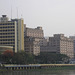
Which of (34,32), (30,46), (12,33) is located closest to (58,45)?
(34,32)

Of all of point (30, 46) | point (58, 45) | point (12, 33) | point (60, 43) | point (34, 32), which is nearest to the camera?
point (12, 33)

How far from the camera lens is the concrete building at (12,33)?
373 ft

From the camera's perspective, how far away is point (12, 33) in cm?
11406

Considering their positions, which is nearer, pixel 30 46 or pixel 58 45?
pixel 30 46

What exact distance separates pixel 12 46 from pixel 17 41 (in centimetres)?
335

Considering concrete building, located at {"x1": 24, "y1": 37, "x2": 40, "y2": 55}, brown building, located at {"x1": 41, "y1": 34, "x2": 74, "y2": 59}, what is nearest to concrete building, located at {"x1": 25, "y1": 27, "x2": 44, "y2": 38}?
brown building, located at {"x1": 41, "y1": 34, "x2": 74, "y2": 59}

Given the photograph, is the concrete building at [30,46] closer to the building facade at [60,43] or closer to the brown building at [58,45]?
the brown building at [58,45]

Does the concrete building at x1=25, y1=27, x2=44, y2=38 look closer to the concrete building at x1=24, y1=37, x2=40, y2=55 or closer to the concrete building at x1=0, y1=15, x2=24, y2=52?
the concrete building at x1=24, y1=37, x2=40, y2=55

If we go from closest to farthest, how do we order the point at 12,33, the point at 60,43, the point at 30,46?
the point at 12,33 → the point at 30,46 → the point at 60,43

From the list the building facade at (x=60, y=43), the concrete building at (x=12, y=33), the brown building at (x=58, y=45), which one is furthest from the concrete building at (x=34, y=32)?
the concrete building at (x=12, y=33)

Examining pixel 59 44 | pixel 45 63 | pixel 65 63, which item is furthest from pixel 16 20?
pixel 59 44

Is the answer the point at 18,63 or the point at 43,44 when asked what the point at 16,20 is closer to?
the point at 18,63

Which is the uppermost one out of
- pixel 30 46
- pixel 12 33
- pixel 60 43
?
pixel 12 33

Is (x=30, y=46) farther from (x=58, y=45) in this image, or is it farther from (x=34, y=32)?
(x=58, y=45)
